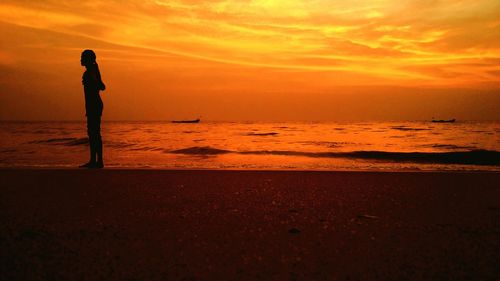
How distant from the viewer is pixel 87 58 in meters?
7.09

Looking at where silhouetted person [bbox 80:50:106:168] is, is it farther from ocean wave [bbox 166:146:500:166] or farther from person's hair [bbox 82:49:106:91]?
ocean wave [bbox 166:146:500:166]

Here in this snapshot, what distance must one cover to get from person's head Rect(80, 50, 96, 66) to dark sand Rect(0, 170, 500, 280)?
10.0 ft

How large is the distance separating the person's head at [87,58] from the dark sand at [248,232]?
10.0 ft

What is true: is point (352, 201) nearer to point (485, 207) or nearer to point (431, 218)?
point (431, 218)

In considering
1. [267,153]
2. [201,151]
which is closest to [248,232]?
[267,153]

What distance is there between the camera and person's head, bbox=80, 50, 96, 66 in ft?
23.1

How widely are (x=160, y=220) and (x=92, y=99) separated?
512 cm

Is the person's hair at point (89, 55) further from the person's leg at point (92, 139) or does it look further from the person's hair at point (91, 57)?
the person's leg at point (92, 139)

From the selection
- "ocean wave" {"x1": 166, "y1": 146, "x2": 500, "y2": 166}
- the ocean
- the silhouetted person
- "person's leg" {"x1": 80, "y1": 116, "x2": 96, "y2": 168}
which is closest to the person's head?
the silhouetted person

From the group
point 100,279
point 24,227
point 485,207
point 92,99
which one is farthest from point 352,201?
point 92,99

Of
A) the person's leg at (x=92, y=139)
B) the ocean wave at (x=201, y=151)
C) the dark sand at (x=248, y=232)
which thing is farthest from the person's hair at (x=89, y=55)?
the ocean wave at (x=201, y=151)

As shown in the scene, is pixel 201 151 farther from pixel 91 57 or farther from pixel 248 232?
pixel 248 232

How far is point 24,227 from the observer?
272 centimetres

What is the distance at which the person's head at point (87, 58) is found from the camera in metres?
7.04
